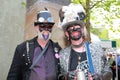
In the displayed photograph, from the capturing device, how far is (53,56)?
4203 millimetres

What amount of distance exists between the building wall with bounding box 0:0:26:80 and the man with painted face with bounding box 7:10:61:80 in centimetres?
278

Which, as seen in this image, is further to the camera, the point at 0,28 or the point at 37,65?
the point at 0,28

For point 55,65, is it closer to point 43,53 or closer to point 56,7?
point 43,53

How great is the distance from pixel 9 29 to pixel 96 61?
139 inches

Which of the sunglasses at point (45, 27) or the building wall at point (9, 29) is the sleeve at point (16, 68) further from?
the building wall at point (9, 29)

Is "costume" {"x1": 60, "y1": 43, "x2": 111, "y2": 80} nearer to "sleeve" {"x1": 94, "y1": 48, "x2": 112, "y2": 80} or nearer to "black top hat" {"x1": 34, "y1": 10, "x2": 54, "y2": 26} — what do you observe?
"sleeve" {"x1": 94, "y1": 48, "x2": 112, "y2": 80}

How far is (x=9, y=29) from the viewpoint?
23.5 feet

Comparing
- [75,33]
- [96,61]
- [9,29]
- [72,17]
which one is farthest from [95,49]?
[9,29]

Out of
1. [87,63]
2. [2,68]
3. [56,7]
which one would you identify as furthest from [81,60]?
[2,68]

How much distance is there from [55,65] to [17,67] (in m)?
0.49

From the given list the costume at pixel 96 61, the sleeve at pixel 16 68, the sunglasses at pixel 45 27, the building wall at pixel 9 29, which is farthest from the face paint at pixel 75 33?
the building wall at pixel 9 29

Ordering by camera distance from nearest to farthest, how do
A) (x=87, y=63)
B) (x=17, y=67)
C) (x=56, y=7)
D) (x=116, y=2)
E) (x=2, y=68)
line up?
(x=87, y=63) < (x=17, y=67) < (x=56, y=7) < (x=2, y=68) < (x=116, y=2)

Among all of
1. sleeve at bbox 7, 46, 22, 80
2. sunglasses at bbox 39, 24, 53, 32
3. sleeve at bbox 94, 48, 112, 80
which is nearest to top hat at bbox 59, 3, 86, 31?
sunglasses at bbox 39, 24, 53, 32

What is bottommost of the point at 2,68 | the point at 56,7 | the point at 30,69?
the point at 2,68
